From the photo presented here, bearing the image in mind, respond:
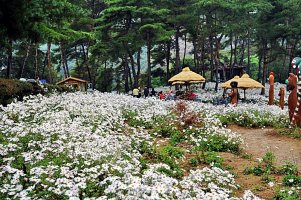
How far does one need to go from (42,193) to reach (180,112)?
11.0 meters

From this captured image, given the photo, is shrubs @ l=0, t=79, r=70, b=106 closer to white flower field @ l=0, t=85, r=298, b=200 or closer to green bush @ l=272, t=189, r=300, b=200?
white flower field @ l=0, t=85, r=298, b=200

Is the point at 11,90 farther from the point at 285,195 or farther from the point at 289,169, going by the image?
the point at 285,195

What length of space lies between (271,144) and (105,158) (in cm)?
801

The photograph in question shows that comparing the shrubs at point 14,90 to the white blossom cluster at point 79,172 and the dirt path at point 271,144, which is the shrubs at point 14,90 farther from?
the dirt path at point 271,144

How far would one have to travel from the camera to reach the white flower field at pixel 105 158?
15.8 ft

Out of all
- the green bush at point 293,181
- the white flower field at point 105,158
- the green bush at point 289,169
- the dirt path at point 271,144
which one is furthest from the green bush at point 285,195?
the dirt path at point 271,144

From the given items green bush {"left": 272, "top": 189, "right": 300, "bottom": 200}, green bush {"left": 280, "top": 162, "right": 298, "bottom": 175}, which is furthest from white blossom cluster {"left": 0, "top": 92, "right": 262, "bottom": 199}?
green bush {"left": 280, "top": 162, "right": 298, "bottom": 175}

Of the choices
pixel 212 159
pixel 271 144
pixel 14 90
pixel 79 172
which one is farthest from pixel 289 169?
pixel 14 90

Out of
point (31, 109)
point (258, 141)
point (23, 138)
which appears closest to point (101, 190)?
point (23, 138)

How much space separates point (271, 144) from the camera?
12.8 metres

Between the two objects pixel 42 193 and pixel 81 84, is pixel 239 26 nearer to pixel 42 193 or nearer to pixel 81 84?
pixel 81 84

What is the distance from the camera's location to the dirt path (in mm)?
10780

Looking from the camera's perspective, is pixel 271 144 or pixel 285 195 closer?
pixel 285 195

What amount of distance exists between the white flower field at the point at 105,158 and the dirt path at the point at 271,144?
0.90 metres
